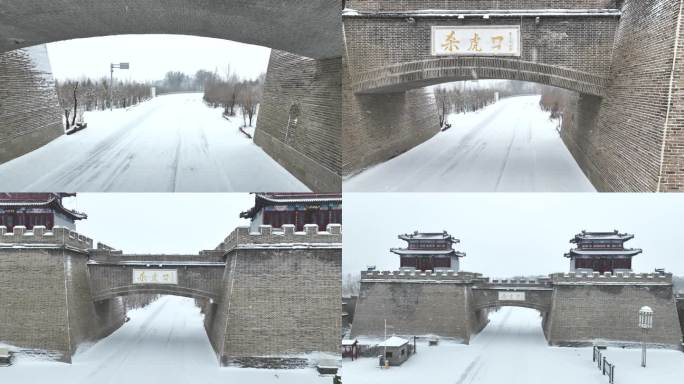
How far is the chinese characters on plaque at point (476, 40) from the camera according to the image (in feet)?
19.1

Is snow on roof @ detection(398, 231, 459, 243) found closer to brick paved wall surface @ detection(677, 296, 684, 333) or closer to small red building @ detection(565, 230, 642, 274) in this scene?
small red building @ detection(565, 230, 642, 274)

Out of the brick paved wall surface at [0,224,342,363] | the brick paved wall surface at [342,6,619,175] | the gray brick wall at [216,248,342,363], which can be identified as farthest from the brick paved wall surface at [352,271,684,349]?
the brick paved wall surface at [342,6,619,175]

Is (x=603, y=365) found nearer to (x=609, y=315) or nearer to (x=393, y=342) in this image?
(x=609, y=315)

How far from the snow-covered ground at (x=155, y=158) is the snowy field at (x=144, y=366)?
2.47m

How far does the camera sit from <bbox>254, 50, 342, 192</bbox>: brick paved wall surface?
18.1ft

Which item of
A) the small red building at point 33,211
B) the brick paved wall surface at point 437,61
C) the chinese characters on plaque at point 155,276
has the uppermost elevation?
the brick paved wall surface at point 437,61

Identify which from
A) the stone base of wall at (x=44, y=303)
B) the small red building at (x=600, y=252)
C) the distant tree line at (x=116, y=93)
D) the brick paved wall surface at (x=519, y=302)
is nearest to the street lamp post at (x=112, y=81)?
the distant tree line at (x=116, y=93)

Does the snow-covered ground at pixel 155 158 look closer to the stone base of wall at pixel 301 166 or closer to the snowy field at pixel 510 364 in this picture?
the stone base of wall at pixel 301 166

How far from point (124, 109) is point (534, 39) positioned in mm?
5167

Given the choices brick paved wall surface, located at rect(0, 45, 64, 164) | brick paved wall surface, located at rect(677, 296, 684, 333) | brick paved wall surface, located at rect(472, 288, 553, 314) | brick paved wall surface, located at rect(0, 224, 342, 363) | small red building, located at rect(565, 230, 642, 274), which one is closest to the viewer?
brick paved wall surface, located at rect(0, 45, 64, 164)

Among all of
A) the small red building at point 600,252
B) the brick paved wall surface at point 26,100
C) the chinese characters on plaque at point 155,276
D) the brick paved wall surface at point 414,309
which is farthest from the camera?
the small red building at point 600,252

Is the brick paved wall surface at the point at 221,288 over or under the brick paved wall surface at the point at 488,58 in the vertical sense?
under

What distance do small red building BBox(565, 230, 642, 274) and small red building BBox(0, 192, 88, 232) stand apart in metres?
10.9

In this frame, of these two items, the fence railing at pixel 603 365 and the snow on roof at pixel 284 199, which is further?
the fence railing at pixel 603 365
